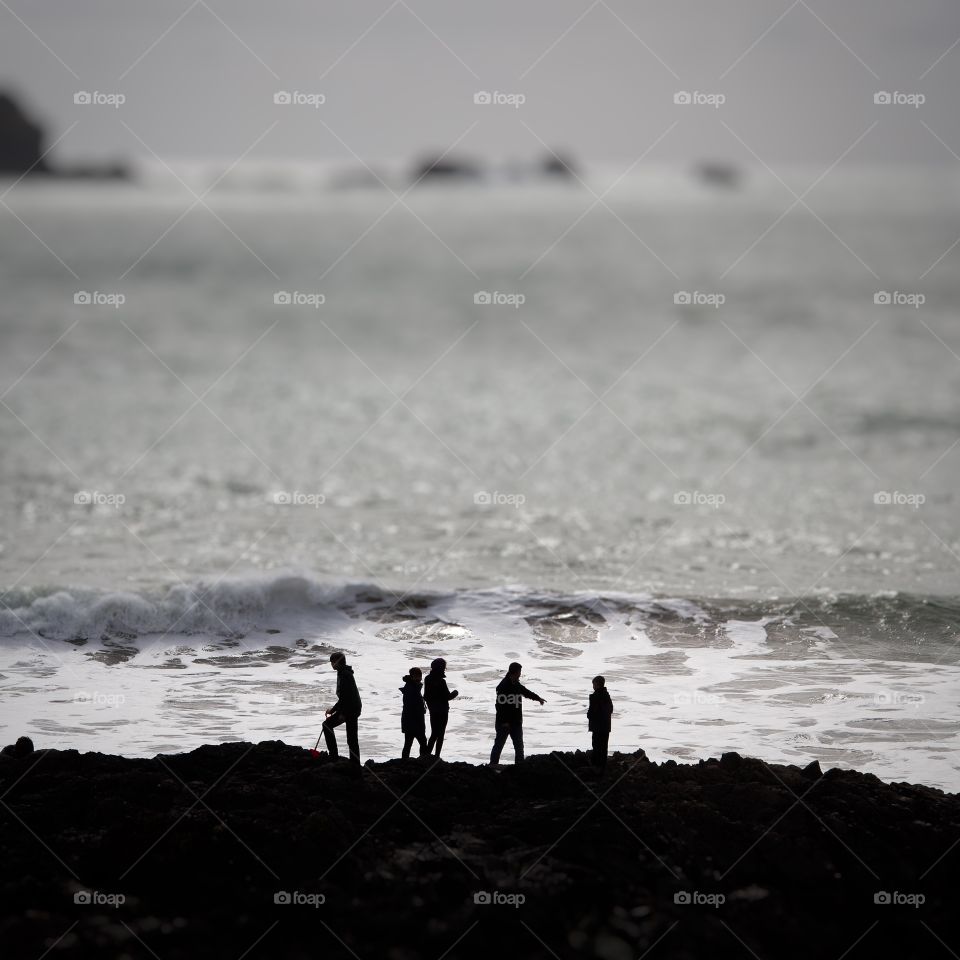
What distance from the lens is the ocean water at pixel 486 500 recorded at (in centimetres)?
1412

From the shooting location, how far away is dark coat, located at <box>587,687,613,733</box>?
11.0 metres

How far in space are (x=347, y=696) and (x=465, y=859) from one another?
10.8ft

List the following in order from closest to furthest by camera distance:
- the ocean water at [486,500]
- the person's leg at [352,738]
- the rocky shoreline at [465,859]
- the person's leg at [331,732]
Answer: the rocky shoreline at [465,859], the person's leg at [352,738], the person's leg at [331,732], the ocean water at [486,500]

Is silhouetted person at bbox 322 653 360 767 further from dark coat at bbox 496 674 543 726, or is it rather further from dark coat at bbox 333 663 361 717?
dark coat at bbox 496 674 543 726

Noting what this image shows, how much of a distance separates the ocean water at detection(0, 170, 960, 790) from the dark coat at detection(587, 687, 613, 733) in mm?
1296

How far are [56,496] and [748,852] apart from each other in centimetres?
1938

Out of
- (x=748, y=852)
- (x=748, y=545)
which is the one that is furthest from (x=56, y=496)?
(x=748, y=852)

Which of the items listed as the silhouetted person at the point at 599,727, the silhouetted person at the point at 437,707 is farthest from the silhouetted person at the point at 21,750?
the silhouetted person at the point at 599,727

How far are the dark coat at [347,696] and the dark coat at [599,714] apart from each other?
7.68 feet

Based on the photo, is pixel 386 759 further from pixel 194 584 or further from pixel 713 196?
pixel 713 196

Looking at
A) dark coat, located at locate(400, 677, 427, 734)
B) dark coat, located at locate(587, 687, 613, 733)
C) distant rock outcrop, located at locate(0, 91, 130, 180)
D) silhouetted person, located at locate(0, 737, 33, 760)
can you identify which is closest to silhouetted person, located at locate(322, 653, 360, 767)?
dark coat, located at locate(400, 677, 427, 734)

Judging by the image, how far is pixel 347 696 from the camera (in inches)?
452

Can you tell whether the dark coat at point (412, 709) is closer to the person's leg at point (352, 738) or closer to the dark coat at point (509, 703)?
the person's leg at point (352, 738)

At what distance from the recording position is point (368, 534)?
73.8 feet
